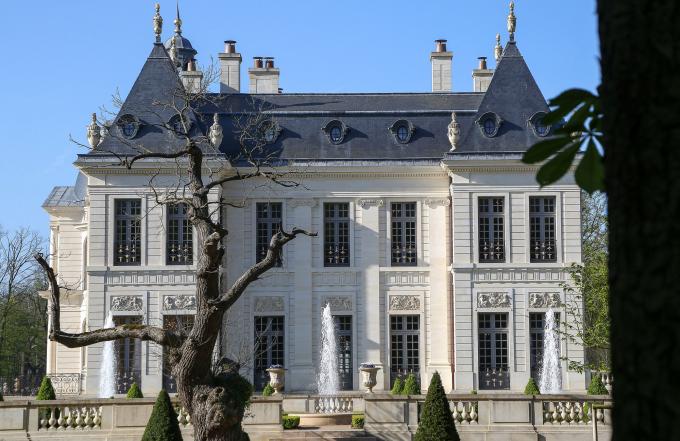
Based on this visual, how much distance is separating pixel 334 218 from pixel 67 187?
14.9 metres

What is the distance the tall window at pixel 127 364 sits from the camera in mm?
34062

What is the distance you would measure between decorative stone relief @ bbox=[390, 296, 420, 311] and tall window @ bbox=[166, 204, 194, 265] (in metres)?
6.44

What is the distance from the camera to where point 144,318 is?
113 ft

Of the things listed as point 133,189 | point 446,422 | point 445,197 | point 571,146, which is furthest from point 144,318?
Result: point 571,146

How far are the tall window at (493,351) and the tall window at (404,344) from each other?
7.45ft

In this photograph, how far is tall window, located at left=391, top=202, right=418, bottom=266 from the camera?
36250mm

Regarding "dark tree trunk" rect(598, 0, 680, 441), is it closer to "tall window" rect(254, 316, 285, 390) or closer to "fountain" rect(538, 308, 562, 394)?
"fountain" rect(538, 308, 562, 394)

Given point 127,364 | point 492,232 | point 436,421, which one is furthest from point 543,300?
point 436,421

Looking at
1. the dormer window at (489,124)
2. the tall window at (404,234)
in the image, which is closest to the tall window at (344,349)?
the tall window at (404,234)

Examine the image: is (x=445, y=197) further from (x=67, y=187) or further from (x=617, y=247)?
(x=617, y=247)

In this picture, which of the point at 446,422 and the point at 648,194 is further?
the point at 446,422

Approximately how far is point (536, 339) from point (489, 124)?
6753mm

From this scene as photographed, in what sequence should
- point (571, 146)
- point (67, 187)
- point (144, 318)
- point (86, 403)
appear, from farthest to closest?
point (67, 187)
point (144, 318)
point (86, 403)
point (571, 146)

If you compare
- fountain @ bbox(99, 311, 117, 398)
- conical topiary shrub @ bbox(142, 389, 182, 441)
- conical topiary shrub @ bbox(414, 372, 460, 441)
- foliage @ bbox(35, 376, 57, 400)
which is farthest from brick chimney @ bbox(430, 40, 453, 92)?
conical topiary shrub @ bbox(142, 389, 182, 441)
